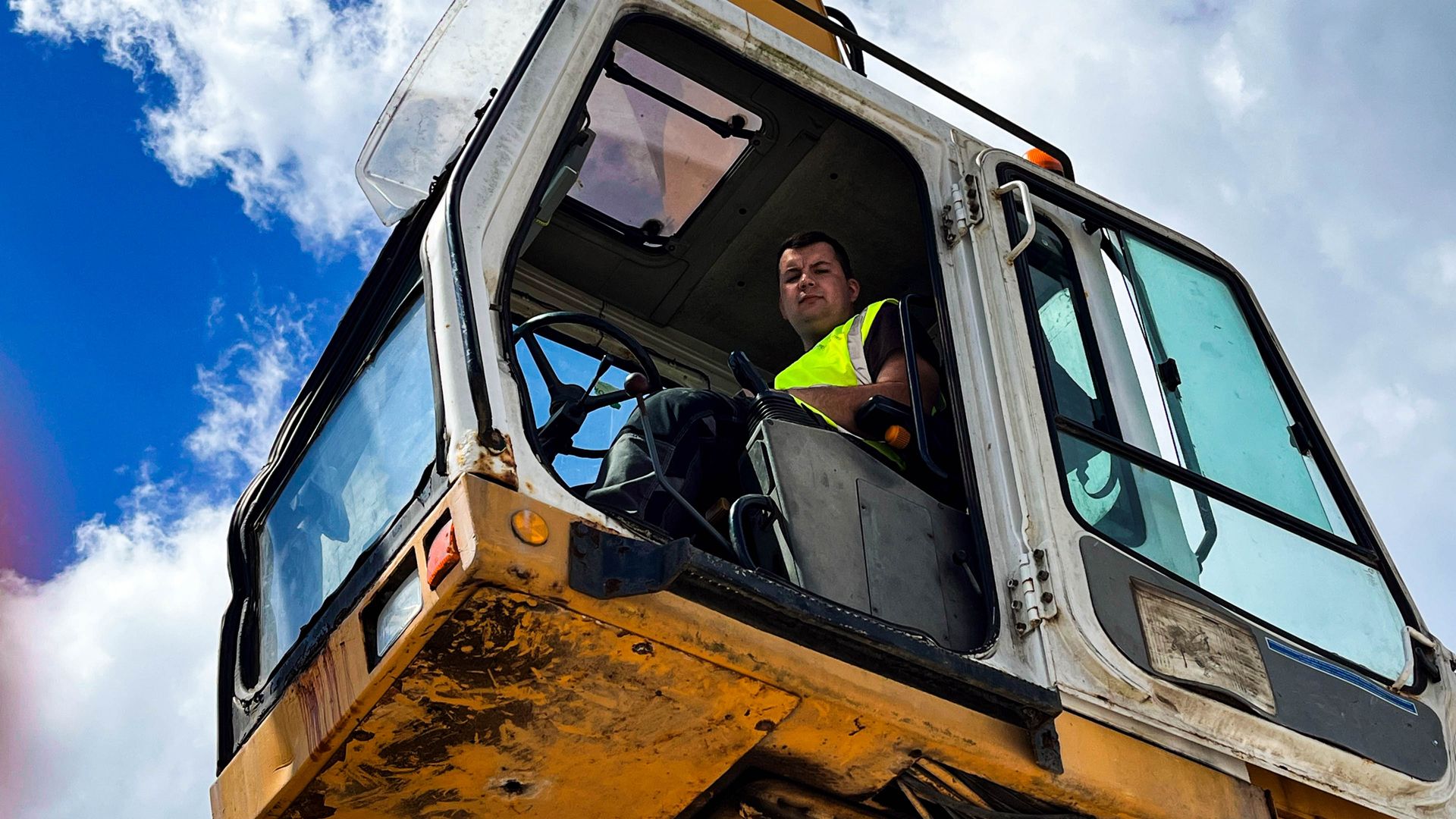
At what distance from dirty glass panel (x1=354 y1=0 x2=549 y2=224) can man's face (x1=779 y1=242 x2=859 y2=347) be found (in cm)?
114

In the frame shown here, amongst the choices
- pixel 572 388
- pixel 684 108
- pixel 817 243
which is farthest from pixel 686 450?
pixel 684 108

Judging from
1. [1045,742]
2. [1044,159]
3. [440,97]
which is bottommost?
[1045,742]

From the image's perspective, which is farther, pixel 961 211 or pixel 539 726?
pixel 961 211

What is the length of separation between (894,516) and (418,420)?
3.53 ft

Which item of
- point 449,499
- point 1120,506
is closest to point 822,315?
point 1120,506

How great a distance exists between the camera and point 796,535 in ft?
11.4

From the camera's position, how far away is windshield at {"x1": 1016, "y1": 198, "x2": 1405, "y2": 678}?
3844mm

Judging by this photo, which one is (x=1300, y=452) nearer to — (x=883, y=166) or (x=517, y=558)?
(x=883, y=166)

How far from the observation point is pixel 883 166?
4.89 m

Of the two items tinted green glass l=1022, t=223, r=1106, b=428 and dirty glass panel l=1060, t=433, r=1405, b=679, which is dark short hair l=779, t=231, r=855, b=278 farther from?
dirty glass panel l=1060, t=433, r=1405, b=679

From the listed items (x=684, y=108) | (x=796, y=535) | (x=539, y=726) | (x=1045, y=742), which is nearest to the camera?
(x=539, y=726)

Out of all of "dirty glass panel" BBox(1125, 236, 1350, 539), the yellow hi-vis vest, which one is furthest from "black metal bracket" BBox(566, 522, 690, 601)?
"dirty glass panel" BBox(1125, 236, 1350, 539)

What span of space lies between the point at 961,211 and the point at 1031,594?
1.11m

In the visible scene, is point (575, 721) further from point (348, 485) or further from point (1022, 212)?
point (1022, 212)
